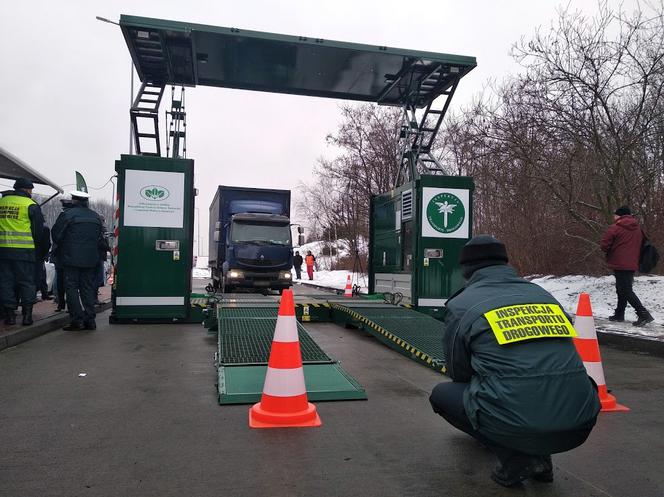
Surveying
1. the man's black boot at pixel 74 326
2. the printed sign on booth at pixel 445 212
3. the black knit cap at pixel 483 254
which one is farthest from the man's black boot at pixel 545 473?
the man's black boot at pixel 74 326

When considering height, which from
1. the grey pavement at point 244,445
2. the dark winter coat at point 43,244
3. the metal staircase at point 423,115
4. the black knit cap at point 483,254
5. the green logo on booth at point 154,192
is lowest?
the grey pavement at point 244,445

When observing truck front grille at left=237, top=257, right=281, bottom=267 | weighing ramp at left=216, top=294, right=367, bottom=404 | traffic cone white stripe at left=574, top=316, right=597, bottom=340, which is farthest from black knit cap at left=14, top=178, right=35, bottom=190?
truck front grille at left=237, top=257, right=281, bottom=267

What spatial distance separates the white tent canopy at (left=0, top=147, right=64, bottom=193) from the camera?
855cm

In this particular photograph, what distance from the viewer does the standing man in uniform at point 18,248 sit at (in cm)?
764

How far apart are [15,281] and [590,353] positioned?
7.57 m

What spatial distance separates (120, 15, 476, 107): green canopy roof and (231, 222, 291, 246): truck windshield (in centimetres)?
542

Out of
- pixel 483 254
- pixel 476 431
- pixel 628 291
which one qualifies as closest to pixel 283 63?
pixel 628 291

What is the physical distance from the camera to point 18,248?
7.70 metres

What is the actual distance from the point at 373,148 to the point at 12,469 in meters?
24.4

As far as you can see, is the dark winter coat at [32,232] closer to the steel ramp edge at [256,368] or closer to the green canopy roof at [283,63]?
the steel ramp edge at [256,368]

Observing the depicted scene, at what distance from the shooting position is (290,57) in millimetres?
10609

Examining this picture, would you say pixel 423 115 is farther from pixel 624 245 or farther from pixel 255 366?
pixel 255 366

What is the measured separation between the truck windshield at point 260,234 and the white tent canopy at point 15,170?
6594 millimetres

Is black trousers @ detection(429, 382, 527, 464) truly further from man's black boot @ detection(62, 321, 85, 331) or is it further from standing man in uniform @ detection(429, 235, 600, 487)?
man's black boot @ detection(62, 321, 85, 331)
